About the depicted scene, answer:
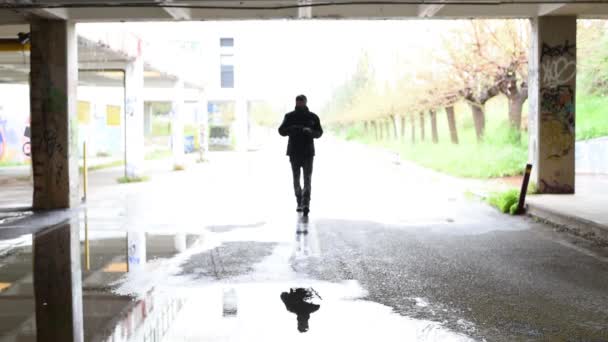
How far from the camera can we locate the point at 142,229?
36.2 feet

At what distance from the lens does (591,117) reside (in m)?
28.1

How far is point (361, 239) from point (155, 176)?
54.0 ft

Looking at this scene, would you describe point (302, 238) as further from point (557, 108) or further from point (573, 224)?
point (557, 108)

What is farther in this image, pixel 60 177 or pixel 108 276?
pixel 60 177

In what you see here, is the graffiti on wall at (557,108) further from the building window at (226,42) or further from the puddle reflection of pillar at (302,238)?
the building window at (226,42)

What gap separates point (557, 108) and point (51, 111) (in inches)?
418

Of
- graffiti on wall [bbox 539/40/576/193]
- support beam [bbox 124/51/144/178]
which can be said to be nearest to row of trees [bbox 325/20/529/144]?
graffiti on wall [bbox 539/40/576/193]

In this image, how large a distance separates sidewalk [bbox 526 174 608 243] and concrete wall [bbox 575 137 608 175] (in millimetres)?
5898

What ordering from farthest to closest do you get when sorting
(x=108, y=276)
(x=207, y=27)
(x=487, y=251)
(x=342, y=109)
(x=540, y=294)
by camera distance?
(x=342, y=109)
(x=207, y=27)
(x=487, y=251)
(x=108, y=276)
(x=540, y=294)

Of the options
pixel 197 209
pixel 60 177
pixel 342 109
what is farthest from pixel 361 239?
pixel 342 109

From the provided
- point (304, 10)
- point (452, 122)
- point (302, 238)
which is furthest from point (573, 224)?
point (452, 122)

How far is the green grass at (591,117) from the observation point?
23.4 metres

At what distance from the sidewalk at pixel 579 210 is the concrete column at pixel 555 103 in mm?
658

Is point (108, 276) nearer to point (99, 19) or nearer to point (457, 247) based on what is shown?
point (457, 247)
